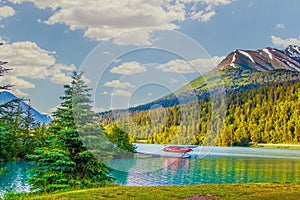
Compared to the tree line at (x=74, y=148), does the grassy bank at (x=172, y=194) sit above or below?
below

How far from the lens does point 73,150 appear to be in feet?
61.7

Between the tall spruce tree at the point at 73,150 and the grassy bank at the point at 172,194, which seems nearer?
the grassy bank at the point at 172,194

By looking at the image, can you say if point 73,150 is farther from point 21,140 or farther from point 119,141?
point 21,140

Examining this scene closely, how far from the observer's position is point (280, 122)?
124 meters

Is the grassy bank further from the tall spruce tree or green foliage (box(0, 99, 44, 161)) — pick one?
green foliage (box(0, 99, 44, 161))

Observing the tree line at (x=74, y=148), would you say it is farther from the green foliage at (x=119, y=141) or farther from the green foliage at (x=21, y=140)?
the green foliage at (x=21, y=140)

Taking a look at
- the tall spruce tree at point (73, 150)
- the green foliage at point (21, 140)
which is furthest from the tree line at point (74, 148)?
the green foliage at point (21, 140)

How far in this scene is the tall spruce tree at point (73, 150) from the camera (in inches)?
691

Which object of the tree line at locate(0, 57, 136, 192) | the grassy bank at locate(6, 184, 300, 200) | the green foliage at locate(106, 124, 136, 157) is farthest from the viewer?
the tree line at locate(0, 57, 136, 192)

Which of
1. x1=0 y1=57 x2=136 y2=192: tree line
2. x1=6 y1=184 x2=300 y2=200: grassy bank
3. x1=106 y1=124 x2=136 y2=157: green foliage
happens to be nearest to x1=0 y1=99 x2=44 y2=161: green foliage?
x1=0 y1=57 x2=136 y2=192: tree line

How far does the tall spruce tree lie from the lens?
17.5 m

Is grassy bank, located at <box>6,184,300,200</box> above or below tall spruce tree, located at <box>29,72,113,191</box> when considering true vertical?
below

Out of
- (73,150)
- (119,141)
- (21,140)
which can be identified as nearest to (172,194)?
(119,141)

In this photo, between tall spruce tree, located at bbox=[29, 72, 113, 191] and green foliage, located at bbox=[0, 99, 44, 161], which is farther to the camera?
green foliage, located at bbox=[0, 99, 44, 161]
